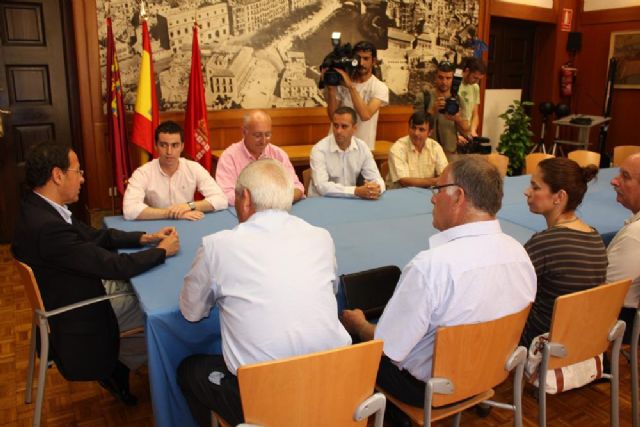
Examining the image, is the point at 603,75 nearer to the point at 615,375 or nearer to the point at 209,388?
the point at 615,375

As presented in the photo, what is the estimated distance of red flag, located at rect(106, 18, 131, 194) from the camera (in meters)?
4.39

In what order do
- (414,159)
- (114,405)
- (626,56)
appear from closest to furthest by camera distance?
(114,405)
(414,159)
(626,56)

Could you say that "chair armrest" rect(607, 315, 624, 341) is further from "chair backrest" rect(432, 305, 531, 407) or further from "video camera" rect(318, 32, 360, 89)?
"video camera" rect(318, 32, 360, 89)

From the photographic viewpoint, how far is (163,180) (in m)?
3.10

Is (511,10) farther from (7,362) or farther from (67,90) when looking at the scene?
(7,362)

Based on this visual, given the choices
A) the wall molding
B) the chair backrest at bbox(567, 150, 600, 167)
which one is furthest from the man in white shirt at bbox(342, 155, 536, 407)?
the wall molding

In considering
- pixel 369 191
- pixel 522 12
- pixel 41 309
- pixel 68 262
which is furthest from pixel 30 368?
pixel 522 12

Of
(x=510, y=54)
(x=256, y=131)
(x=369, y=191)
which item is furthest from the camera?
(x=510, y=54)

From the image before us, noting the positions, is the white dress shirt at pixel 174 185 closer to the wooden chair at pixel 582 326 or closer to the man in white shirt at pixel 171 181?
the man in white shirt at pixel 171 181

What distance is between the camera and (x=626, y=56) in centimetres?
757

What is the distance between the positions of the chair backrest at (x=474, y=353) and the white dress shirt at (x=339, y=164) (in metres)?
2.07

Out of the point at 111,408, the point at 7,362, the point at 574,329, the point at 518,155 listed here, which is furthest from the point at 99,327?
the point at 518,155

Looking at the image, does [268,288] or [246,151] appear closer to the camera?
[268,288]

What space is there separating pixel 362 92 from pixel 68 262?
331 cm
